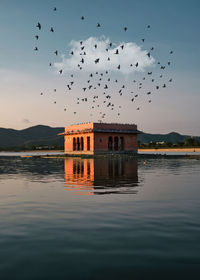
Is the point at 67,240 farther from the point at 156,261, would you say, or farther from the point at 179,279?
the point at 179,279

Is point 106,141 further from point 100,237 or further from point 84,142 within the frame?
point 100,237

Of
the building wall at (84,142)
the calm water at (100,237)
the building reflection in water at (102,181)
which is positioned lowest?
the calm water at (100,237)

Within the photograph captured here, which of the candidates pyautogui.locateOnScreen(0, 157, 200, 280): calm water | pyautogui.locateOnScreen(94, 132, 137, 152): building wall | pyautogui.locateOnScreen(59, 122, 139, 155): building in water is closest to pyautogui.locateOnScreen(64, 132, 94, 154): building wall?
pyautogui.locateOnScreen(59, 122, 139, 155): building in water

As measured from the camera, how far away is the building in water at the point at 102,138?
7325 centimetres

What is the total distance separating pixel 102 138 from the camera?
243 feet

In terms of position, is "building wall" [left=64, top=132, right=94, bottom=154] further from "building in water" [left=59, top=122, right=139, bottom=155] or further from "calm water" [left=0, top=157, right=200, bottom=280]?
"calm water" [left=0, top=157, right=200, bottom=280]

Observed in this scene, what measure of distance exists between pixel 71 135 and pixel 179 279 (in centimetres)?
8044

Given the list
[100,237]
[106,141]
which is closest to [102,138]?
[106,141]

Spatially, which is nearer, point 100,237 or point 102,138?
point 100,237

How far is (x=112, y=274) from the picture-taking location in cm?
540

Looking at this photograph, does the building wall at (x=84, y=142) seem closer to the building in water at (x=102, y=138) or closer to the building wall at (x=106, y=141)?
the building in water at (x=102, y=138)

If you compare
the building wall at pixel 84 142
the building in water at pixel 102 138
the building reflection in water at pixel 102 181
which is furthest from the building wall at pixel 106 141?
the building reflection in water at pixel 102 181

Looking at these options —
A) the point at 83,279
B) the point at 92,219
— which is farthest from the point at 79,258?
the point at 92,219

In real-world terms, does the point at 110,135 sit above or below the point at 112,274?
above
